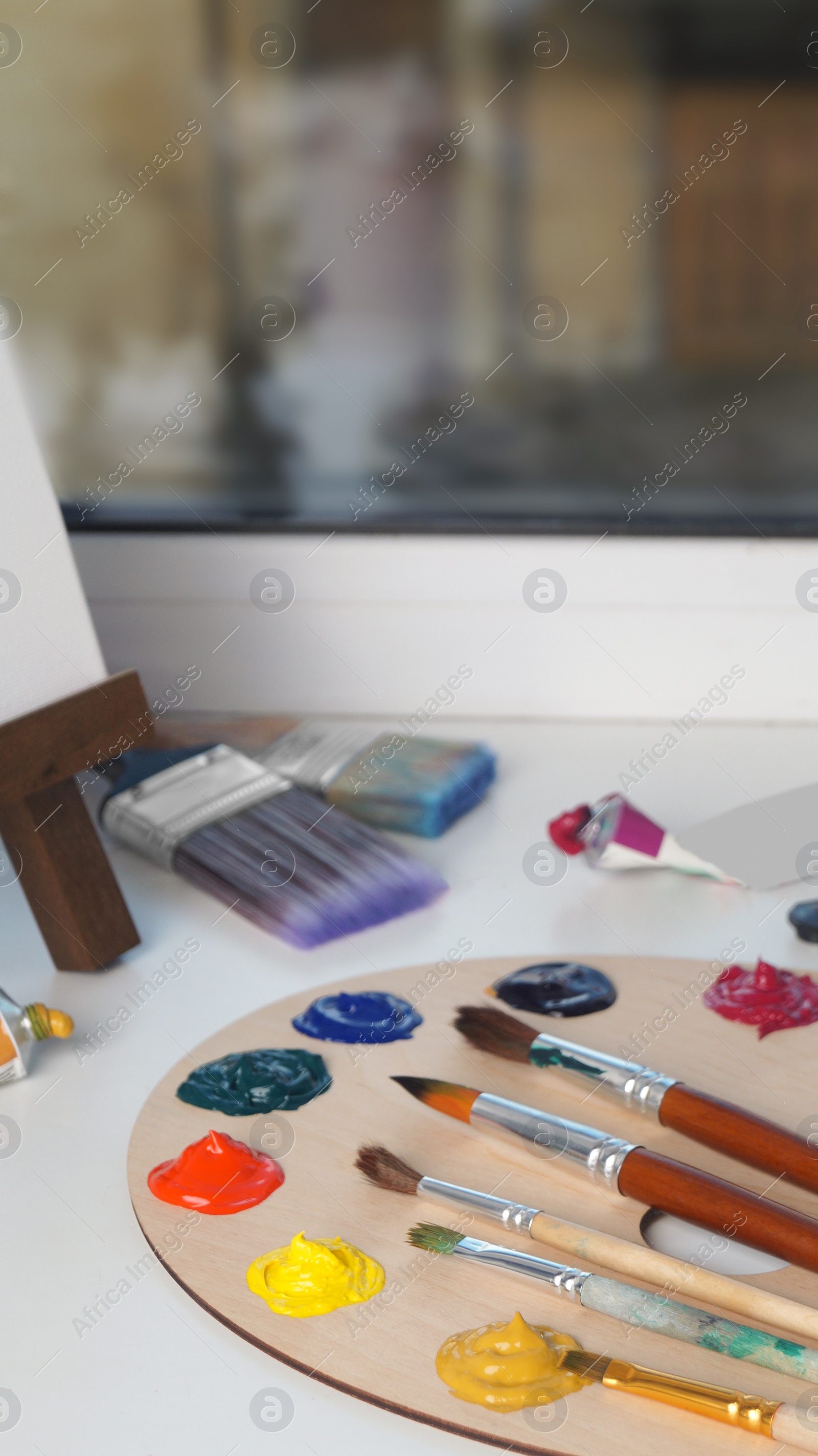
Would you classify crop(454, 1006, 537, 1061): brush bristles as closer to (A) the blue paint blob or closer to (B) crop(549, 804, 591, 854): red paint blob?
(A) the blue paint blob

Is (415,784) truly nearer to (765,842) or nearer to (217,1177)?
(765,842)

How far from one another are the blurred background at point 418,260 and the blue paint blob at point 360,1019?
42cm

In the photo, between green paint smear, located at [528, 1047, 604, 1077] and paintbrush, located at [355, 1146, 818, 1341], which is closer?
paintbrush, located at [355, 1146, 818, 1341]

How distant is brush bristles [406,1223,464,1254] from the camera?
445mm

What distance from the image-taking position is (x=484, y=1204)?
46 centimetres

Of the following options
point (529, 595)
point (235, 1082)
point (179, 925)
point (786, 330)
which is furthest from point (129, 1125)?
point (786, 330)

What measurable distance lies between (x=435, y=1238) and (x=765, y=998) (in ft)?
Result: 0.70

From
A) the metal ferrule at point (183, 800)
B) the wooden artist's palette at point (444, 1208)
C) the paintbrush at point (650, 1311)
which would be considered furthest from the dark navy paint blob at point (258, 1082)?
the metal ferrule at point (183, 800)

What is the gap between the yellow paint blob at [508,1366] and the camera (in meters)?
0.39

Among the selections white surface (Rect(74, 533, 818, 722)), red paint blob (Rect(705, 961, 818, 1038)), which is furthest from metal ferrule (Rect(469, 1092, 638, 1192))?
white surface (Rect(74, 533, 818, 722))

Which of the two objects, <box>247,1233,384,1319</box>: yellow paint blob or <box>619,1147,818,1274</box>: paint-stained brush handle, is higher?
<box>247,1233,384,1319</box>: yellow paint blob

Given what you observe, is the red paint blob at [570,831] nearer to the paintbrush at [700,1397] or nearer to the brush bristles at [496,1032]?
the brush bristles at [496,1032]

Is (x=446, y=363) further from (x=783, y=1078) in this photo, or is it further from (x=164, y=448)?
(x=783, y=1078)

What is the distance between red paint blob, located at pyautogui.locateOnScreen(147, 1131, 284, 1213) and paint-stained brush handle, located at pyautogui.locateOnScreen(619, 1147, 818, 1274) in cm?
13
